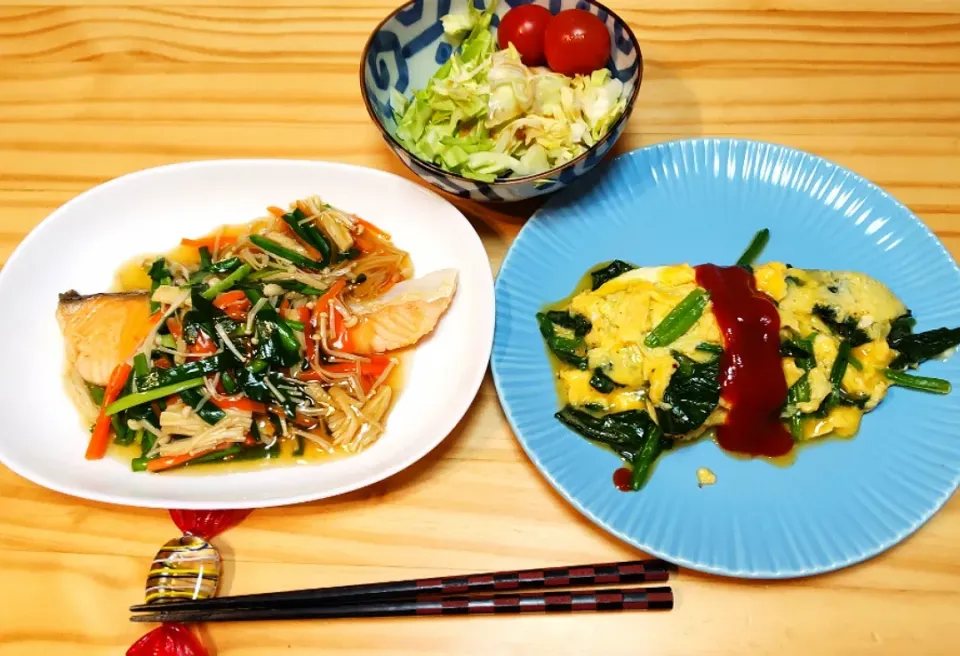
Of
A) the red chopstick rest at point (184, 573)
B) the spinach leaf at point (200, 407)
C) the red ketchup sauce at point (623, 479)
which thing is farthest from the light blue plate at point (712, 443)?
the red chopstick rest at point (184, 573)

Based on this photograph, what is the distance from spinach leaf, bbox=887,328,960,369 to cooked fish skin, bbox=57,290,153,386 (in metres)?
A: 2.40

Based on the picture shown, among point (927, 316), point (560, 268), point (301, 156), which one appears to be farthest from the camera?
point (301, 156)

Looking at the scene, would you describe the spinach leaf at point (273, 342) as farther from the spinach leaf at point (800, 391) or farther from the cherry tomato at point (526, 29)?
the spinach leaf at point (800, 391)

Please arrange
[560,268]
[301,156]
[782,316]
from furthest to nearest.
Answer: [301,156] < [560,268] < [782,316]

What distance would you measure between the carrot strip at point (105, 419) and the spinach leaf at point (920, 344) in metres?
2.45

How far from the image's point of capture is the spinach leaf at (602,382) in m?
2.14

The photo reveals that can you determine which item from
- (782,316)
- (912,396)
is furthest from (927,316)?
(782,316)

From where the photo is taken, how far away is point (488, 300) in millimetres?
2209

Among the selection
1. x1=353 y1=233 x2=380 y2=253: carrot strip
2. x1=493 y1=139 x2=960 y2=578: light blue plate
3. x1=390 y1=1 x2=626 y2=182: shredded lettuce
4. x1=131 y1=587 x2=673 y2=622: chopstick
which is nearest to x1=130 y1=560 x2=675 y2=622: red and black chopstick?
x1=131 y1=587 x2=673 y2=622: chopstick

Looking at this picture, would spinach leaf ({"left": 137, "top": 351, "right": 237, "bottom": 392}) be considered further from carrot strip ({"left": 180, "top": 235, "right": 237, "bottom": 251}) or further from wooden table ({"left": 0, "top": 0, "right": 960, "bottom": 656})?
carrot strip ({"left": 180, "top": 235, "right": 237, "bottom": 251})

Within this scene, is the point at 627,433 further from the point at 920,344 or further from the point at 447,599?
the point at 920,344

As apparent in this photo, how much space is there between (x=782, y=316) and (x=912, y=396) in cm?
49

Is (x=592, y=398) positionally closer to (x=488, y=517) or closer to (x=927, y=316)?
(x=488, y=517)

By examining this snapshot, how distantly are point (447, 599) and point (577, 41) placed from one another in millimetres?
1855
